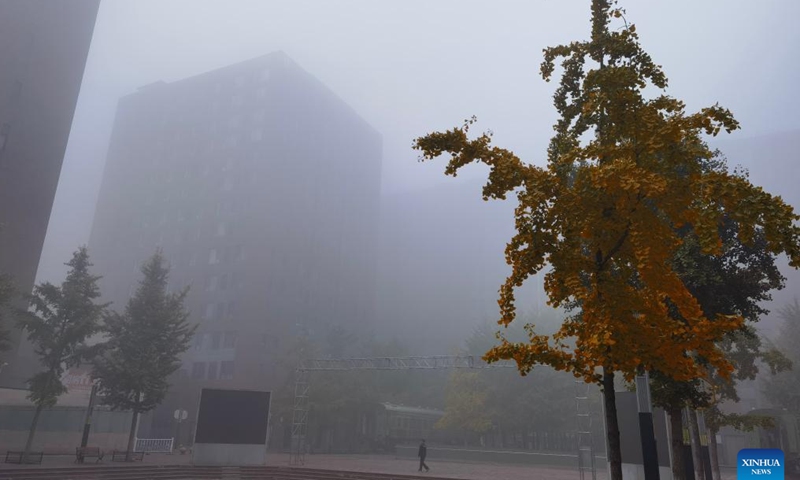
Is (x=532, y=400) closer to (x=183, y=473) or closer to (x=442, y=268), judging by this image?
(x=183, y=473)

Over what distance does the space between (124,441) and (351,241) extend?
5413 cm

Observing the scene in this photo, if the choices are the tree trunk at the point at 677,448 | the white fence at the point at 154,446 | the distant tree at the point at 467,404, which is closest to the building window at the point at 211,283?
the white fence at the point at 154,446

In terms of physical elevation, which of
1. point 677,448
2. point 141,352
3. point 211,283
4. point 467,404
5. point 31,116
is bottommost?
point 677,448

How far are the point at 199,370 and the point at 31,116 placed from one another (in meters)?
33.2

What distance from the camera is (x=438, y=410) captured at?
70.0 meters

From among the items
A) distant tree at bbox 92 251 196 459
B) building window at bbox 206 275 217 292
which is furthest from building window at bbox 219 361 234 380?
distant tree at bbox 92 251 196 459

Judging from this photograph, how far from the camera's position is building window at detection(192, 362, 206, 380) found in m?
65.4

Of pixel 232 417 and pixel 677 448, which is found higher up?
pixel 232 417

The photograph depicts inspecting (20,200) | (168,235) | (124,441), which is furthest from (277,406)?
(168,235)

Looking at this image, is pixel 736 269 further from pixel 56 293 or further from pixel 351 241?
pixel 351 241

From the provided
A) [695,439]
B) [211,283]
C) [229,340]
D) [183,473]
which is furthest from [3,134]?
[695,439]

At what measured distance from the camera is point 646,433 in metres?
9.49

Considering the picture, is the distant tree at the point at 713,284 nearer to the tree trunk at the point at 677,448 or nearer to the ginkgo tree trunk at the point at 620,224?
the tree trunk at the point at 677,448

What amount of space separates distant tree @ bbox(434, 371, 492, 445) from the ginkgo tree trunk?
44.1m
